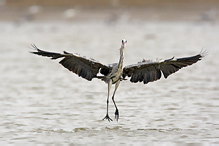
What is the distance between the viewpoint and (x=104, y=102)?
12.0m

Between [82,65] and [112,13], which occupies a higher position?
[112,13]

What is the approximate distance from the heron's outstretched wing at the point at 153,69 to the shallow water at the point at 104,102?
2.76ft

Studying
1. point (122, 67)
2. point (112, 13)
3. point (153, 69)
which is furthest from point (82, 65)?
point (112, 13)

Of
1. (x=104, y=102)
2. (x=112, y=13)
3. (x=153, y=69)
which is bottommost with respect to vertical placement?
(x=104, y=102)

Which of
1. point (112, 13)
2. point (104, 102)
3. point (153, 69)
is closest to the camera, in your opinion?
point (153, 69)

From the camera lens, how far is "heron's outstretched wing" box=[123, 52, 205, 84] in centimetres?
945

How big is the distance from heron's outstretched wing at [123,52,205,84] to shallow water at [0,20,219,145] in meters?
0.84

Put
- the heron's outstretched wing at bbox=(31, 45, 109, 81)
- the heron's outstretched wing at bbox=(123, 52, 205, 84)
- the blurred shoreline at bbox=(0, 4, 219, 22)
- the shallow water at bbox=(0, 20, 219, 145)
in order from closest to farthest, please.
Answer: the shallow water at bbox=(0, 20, 219, 145) → the heron's outstretched wing at bbox=(123, 52, 205, 84) → the heron's outstretched wing at bbox=(31, 45, 109, 81) → the blurred shoreline at bbox=(0, 4, 219, 22)

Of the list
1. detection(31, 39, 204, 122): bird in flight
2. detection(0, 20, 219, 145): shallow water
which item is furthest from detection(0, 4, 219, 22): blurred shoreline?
detection(31, 39, 204, 122): bird in flight

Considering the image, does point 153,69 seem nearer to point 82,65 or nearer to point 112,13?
point 82,65

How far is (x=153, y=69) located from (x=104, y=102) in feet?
8.20

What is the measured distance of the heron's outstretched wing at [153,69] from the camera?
945cm

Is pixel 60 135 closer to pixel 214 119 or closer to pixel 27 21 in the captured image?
pixel 214 119

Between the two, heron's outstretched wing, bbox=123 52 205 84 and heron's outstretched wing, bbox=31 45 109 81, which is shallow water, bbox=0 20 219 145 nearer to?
heron's outstretched wing, bbox=123 52 205 84
